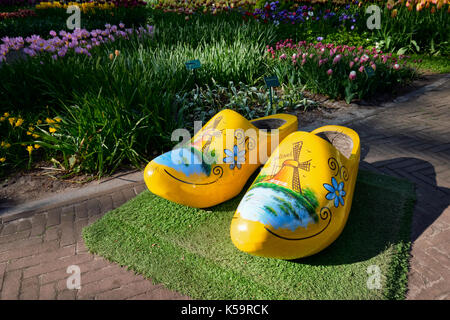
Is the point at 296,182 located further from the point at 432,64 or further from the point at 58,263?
the point at 432,64

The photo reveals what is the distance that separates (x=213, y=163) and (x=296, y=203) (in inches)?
20.6

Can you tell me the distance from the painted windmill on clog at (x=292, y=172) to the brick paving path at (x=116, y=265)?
25.1 inches

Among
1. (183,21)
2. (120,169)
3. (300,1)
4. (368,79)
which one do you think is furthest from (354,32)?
(120,169)

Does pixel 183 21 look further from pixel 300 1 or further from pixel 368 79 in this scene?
pixel 368 79

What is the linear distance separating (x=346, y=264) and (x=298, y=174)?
0.46 m

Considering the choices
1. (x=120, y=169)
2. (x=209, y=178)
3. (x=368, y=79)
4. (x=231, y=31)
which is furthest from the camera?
(x=231, y=31)

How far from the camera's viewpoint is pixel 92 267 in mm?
1623

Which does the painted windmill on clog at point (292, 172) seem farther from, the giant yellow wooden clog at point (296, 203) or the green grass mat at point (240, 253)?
the green grass mat at point (240, 253)

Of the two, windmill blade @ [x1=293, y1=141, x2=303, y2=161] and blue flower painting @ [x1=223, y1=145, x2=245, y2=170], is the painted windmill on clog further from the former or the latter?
blue flower painting @ [x1=223, y1=145, x2=245, y2=170]

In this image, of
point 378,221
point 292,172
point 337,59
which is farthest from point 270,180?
point 337,59

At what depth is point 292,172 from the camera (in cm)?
157

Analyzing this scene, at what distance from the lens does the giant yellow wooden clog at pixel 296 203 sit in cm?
141

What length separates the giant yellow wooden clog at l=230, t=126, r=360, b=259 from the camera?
55.4 inches

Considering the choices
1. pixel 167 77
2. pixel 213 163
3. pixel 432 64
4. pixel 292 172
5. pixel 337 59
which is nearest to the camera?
pixel 292 172
